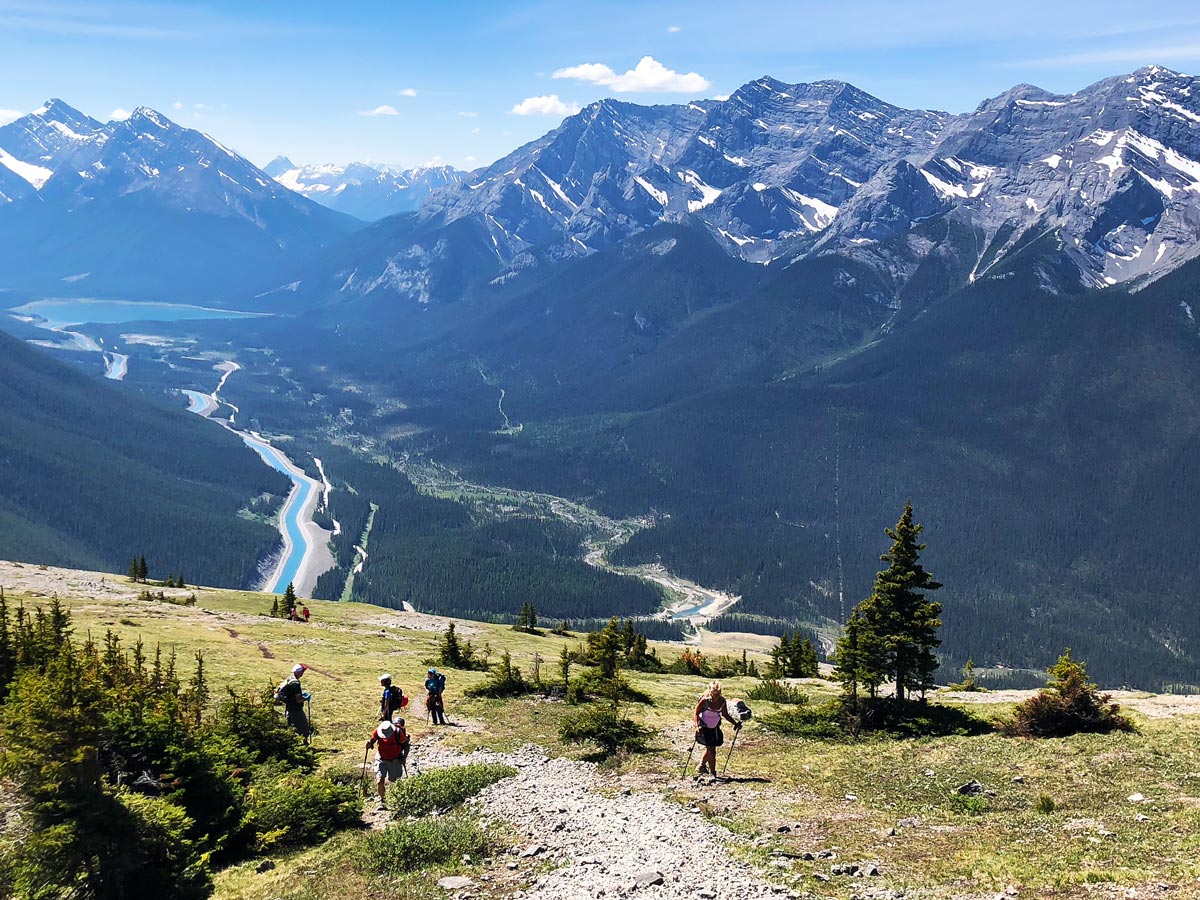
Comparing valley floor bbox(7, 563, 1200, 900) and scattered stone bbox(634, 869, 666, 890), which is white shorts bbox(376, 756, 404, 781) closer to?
valley floor bbox(7, 563, 1200, 900)

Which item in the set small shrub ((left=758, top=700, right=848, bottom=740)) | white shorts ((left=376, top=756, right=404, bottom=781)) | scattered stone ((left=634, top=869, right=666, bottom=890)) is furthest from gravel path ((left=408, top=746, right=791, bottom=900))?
small shrub ((left=758, top=700, right=848, bottom=740))

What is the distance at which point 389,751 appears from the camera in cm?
3164

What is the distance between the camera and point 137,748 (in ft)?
93.8

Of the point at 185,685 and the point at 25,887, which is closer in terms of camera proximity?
the point at 25,887

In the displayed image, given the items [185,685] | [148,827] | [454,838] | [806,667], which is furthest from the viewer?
[806,667]

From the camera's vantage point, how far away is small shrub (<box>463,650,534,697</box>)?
4991 centimetres

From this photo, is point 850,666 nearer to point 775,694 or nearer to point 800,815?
point 775,694

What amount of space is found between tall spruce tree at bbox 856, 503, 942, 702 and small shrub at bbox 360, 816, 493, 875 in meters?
23.3

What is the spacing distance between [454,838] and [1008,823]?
18415 millimetres

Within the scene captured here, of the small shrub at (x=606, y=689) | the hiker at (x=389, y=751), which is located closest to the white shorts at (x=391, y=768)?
the hiker at (x=389, y=751)

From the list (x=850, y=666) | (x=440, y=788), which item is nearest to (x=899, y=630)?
(x=850, y=666)

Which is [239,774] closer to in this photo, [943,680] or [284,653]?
[284,653]

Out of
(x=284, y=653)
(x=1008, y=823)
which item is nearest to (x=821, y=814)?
(x=1008, y=823)

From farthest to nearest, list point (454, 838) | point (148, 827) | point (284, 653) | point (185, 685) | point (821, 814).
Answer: point (284, 653), point (185, 685), point (821, 814), point (454, 838), point (148, 827)
